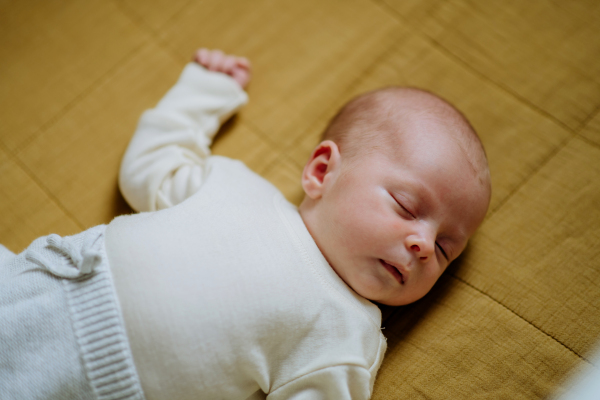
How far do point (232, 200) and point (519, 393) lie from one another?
710 millimetres

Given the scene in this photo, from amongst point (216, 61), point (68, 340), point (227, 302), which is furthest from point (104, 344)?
point (216, 61)

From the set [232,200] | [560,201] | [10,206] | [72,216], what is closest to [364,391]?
[232,200]

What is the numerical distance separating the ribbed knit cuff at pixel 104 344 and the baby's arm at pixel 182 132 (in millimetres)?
296

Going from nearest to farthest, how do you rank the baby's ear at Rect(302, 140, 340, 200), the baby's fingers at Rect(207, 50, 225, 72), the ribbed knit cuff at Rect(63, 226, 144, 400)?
the ribbed knit cuff at Rect(63, 226, 144, 400)
the baby's ear at Rect(302, 140, 340, 200)
the baby's fingers at Rect(207, 50, 225, 72)

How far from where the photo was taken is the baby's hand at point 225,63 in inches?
49.3

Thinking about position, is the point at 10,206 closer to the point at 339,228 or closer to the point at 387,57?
the point at 339,228

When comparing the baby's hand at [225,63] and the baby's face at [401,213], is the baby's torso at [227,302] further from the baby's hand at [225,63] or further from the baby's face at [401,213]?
the baby's hand at [225,63]

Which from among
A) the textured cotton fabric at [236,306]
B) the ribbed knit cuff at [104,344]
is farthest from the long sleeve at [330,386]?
the ribbed knit cuff at [104,344]

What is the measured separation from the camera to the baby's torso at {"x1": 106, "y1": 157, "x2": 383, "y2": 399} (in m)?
0.84

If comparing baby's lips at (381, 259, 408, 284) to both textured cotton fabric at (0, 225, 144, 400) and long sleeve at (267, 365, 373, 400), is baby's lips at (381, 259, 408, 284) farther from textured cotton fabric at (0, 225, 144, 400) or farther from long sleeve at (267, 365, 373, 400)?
textured cotton fabric at (0, 225, 144, 400)

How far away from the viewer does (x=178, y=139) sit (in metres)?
1.15

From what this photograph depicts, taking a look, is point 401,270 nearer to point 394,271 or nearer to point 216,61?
point 394,271

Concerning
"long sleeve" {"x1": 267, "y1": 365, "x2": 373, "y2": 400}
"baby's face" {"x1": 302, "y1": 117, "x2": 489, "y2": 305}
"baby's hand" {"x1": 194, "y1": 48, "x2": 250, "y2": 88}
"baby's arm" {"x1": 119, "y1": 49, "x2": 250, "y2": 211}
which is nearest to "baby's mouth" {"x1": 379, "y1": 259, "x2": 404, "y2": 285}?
"baby's face" {"x1": 302, "y1": 117, "x2": 489, "y2": 305}

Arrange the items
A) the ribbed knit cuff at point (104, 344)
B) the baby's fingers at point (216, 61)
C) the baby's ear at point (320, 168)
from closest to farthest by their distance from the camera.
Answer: the ribbed knit cuff at point (104, 344) → the baby's ear at point (320, 168) → the baby's fingers at point (216, 61)
